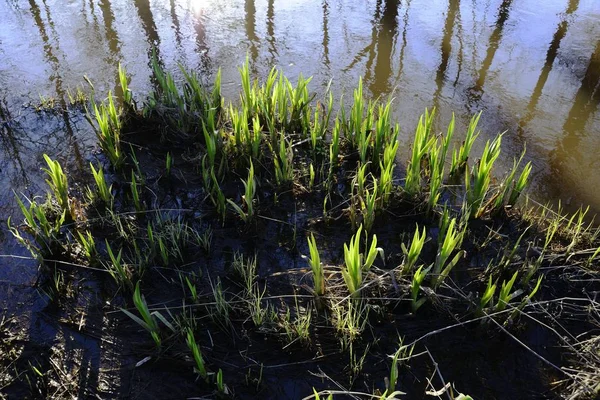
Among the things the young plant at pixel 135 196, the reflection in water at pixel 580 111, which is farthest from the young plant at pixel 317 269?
the reflection in water at pixel 580 111

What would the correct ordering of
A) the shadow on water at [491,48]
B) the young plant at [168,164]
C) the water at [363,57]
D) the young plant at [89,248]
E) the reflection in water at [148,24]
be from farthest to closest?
the reflection in water at [148,24] < the shadow on water at [491,48] < the water at [363,57] < the young plant at [168,164] < the young plant at [89,248]

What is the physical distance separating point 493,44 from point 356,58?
125cm

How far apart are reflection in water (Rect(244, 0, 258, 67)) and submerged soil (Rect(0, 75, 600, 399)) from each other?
2.05m

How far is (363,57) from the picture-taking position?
4.07 metres

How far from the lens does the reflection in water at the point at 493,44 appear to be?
3624mm

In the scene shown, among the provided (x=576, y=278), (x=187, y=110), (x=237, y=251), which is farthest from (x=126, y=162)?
(x=576, y=278)

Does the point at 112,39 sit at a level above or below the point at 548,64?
below

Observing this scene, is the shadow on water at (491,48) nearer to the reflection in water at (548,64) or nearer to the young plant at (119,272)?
the reflection in water at (548,64)

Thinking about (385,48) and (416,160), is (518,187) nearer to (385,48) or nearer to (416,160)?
(416,160)

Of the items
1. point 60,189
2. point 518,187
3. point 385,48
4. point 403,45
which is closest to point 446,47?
point 403,45

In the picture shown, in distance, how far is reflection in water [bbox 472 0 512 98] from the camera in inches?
143

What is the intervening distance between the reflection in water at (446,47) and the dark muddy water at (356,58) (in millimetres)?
12

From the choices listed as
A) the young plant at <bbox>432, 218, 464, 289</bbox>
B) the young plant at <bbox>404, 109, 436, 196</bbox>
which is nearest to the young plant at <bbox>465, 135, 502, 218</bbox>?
the young plant at <bbox>404, 109, 436, 196</bbox>

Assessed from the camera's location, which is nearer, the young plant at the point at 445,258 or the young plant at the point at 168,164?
the young plant at the point at 445,258
